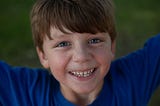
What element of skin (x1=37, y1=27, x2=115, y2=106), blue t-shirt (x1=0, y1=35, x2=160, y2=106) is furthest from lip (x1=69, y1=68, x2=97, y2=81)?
blue t-shirt (x1=0, y1=35, x2=160, y2=106)

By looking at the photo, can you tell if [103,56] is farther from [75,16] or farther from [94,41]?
[75,16]

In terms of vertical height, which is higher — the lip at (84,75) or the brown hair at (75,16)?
the brown hair at (75,16)

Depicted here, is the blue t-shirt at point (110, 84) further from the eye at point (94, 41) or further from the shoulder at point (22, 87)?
the eye at point (94, 41)

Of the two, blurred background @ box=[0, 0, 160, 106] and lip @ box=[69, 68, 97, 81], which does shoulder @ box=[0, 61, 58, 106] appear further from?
blurred background @ box=[0, 0, 160, 106]

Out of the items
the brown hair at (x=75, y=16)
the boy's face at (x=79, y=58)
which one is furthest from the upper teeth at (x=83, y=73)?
the brown hair at (x=75, y=16)

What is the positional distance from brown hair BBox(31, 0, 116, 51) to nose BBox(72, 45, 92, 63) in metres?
0.05

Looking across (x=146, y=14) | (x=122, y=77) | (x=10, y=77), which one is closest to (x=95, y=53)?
(x=122, y=77)

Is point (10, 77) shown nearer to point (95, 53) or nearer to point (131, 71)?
point (95, 53)

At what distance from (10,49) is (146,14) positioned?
1.00 meters

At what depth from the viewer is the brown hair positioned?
A: 4.94 feet

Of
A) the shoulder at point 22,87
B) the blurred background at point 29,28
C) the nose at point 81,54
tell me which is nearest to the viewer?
the nose at point 81,54

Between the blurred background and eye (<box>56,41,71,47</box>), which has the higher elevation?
eye (<box>56,41,71,47</box>)

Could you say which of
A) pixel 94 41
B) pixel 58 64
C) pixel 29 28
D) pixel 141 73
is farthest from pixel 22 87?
pixel 29 28

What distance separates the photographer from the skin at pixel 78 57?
150 cm
